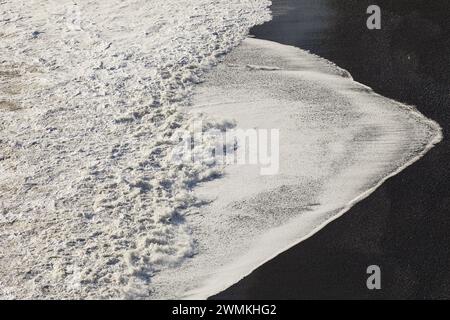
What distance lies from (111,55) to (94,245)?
3.28 metres

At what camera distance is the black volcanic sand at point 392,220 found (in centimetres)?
450

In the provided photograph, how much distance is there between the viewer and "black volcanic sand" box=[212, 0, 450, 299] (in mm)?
4500

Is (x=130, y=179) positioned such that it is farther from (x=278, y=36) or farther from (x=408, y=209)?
(x=278, y=36)

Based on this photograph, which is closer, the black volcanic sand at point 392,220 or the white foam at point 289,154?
the black volcanic sand at point 392,220

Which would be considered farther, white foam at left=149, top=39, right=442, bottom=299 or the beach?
white foam at left=149, top=39, right=442, bottom=299

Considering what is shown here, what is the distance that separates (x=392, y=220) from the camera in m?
5.02

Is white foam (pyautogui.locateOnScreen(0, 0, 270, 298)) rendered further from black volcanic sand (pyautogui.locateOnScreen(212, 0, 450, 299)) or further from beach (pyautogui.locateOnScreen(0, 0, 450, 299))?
black volcanic sand (pyautogui.locateOnScreen(212, 0, 450, 299))

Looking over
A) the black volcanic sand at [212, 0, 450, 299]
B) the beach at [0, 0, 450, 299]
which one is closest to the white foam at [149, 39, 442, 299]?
the beach at [0, 0, 450, 299]

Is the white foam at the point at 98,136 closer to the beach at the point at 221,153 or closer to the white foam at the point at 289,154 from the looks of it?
the beach at the point at 221,153

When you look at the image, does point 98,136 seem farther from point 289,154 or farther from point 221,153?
point 289,154

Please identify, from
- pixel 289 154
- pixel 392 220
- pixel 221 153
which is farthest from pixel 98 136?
pixel 392 220

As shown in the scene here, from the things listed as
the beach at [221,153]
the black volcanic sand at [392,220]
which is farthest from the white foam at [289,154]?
the black volcanic sand at [392,220]
